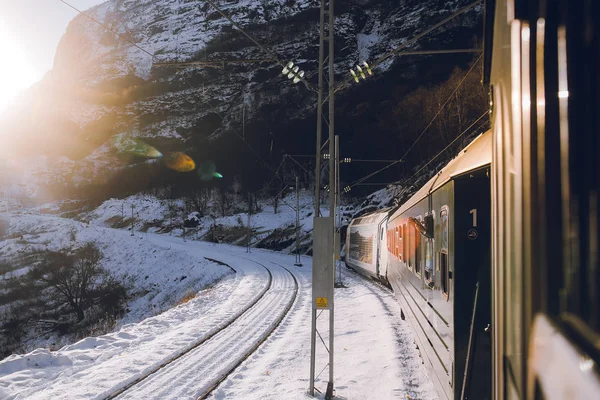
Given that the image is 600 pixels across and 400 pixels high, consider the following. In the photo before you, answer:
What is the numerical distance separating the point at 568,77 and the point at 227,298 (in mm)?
18603

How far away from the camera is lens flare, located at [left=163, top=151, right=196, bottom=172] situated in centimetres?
9741

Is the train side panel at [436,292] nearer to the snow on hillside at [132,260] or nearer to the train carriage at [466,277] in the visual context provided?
the train carriage at [466,277]

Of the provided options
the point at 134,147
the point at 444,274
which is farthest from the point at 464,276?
the point at 134,147

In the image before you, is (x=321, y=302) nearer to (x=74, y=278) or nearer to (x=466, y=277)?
A: (x=466, y=277)

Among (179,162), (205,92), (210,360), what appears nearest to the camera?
(210,360)

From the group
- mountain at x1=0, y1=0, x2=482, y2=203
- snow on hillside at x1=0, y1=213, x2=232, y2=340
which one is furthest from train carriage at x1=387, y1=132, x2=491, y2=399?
mountain at x1=0, y1=0, x2=482, y2=203

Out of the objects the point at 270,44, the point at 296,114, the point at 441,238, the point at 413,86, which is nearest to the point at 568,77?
the point at 441,238

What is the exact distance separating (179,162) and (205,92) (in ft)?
69.3

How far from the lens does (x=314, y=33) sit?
94.6 meters

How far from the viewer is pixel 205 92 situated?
8875 cm

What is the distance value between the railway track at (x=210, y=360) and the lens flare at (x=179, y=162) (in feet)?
283

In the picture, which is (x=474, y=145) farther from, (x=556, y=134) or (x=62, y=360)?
(x=62, y=360)

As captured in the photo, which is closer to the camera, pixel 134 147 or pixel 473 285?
pixel 473 285

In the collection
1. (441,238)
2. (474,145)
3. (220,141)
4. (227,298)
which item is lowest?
(227,298)
